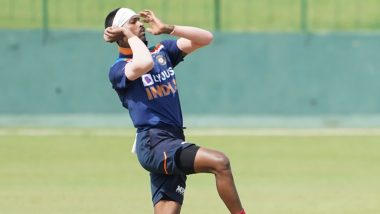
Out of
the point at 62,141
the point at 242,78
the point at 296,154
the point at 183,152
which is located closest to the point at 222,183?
the point at 183,152

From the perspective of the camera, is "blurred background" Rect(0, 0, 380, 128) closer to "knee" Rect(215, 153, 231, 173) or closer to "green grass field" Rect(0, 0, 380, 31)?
"green grass field" Rect(0, 0, 380, 31)

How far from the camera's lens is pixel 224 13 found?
2070 centimetres

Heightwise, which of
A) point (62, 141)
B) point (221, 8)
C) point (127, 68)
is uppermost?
point (127, 68)

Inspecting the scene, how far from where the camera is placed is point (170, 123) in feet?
31.0

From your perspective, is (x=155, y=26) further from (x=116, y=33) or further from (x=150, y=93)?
(x=150, y=93)

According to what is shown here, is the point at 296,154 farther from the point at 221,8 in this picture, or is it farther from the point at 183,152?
the point at 183,152

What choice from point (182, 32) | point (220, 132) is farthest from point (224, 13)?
point (182, 32)

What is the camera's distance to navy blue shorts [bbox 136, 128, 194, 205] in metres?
9.27

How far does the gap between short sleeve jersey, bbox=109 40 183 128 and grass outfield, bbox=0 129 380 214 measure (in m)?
2.47

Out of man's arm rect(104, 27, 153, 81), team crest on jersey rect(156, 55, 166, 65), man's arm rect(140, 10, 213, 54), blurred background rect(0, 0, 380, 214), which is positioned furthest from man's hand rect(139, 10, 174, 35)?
blurred background rect(0, 0, 380, 214)

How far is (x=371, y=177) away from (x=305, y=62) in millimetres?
5574

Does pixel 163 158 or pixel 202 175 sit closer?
pixel 163 158

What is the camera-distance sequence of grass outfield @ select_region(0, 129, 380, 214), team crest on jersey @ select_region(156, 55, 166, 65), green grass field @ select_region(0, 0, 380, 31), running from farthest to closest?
green grass field @ select_region(0, 0, 380, 31)
grass outfield @ select_region(0, 129, 380, 214)
team crest on jersey @ select_region(156, 55, 166, 65)

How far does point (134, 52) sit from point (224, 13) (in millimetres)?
11664
